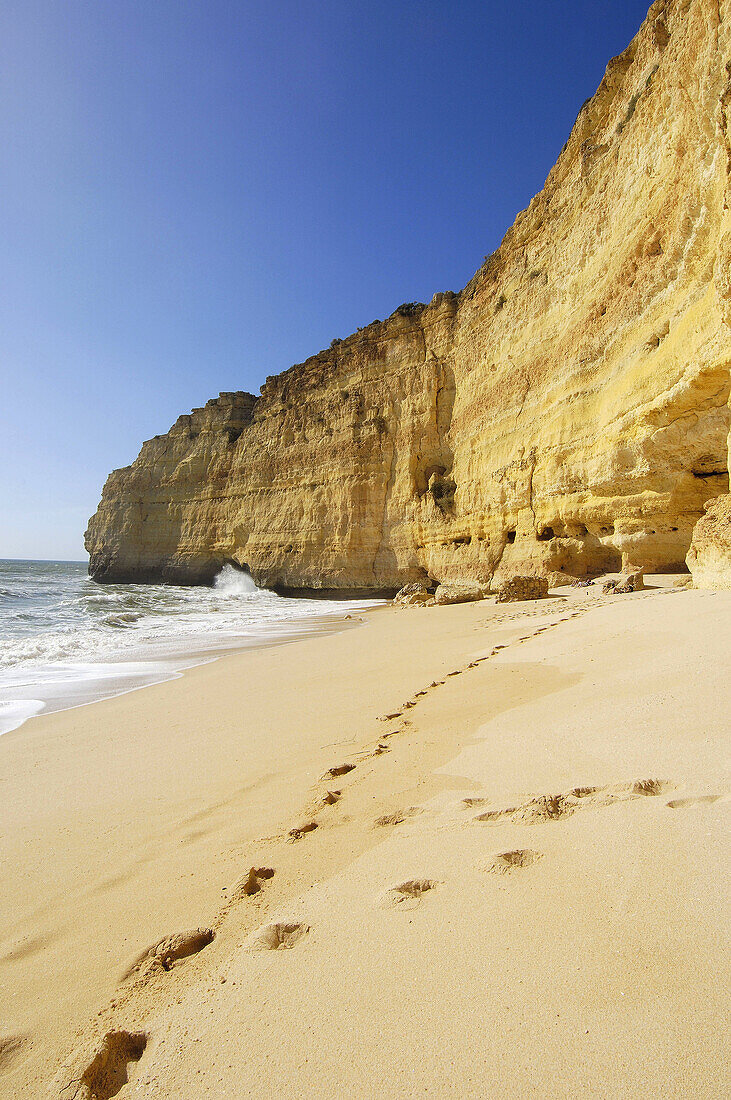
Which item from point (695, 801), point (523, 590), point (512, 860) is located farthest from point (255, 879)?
point (523, 590)

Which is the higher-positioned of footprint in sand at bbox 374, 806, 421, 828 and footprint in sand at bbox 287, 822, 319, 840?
footprint in sand at bbox 374, 806, 421, 828

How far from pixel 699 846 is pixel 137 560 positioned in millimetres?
35871

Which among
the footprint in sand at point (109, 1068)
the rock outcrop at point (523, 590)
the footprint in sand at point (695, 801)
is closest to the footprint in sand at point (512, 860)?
the footprint in sand at point (695, 801)

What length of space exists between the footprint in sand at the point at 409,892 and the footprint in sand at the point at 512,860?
6.8 inches

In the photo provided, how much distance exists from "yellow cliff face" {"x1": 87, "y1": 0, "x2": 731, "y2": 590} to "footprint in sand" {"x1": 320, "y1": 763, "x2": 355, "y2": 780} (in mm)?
7552

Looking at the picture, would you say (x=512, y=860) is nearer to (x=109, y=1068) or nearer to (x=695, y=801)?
(x=695, y=801)

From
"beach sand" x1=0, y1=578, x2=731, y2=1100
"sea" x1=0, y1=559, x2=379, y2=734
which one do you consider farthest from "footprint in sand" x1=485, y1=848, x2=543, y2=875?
"sea" x1=0, y1=559, x2=379, y2=734

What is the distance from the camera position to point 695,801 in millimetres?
1527

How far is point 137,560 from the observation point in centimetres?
3350

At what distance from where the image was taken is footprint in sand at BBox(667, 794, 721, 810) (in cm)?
151

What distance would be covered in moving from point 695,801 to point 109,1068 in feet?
5.36

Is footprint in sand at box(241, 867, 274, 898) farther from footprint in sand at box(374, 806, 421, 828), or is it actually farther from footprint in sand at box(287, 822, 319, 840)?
footprint in sand at box(374, 806, 421, 828)

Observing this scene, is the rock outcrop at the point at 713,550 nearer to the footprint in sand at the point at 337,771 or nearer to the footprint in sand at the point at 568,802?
the footprint in sand at the point at 568,802

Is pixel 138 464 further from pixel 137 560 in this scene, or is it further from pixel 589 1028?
pixel 589 1028
